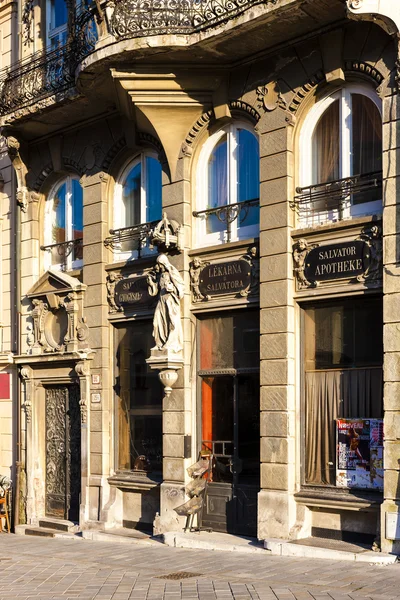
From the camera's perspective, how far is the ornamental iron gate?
1894cm

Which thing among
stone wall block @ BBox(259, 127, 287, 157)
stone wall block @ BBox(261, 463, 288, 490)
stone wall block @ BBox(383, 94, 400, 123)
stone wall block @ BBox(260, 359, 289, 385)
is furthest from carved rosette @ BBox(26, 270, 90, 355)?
stone wall block @ BBox(383, 94, 400, 123)

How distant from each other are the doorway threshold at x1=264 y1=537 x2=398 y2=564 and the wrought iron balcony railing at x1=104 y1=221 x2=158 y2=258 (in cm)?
605

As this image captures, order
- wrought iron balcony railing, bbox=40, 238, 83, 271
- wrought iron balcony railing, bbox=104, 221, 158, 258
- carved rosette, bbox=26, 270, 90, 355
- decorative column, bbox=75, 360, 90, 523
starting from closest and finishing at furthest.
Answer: wrought iron balcony railing, bbox=104, 221, 158, 258 < decorative column, bbox=75, 360, 90, 523 < carved rosette, bbox=26, 270, 90, 355 < wrought iron balcony railing, bbox=40, 238, 83, 271

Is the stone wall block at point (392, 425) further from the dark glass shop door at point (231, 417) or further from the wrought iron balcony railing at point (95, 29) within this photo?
the wrought iron balcony railing at point (95, 29)

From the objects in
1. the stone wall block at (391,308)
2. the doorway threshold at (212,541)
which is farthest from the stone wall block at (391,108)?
the doorway threshold at (212,541)

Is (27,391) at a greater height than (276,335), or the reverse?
(276,335)

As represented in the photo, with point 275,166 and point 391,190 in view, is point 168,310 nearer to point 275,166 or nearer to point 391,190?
point 275,166

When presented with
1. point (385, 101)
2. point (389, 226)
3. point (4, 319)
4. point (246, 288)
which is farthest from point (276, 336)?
point (4, 319)

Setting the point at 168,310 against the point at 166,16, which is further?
the point at 168,310

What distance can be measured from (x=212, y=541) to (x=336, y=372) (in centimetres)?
320

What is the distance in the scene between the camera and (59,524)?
1875 centimetres

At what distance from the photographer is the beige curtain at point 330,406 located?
13914 mm

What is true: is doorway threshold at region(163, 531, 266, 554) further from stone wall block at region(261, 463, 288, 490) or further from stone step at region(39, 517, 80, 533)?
stone step at region(39, 517, 80, 533)

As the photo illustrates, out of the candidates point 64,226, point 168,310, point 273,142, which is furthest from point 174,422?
point 64,226
